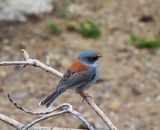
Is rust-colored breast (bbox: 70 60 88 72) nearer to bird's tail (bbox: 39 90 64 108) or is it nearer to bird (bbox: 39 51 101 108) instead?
bird (bbox: 39 51 101 108)

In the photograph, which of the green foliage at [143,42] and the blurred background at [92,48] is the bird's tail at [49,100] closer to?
the blurred background at [92,48]

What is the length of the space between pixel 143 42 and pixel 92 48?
70cm

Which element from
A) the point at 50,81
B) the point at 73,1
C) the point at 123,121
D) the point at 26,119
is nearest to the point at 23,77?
the point at 50,81

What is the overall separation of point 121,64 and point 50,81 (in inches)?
38.8

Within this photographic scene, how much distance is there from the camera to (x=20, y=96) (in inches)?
288

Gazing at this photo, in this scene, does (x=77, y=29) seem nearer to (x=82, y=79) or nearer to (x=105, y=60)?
(x=105, y=60)

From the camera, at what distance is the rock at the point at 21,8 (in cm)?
851

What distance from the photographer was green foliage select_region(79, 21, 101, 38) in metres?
8.27

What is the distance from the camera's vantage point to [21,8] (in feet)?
28.5

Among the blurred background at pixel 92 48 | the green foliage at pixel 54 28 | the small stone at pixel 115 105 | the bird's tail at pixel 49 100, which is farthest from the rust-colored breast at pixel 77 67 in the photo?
the green foliage at pixel 54 28

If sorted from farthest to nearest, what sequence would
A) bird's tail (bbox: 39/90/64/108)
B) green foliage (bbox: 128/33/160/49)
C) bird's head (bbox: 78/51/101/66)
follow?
green foliage (bbox: 128/33/160/49)
bird's head (bbox: 78/51/101/66)
bird's tail (bbox: 39/90/64/108)

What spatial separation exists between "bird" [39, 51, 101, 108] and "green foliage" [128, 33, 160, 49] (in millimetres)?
2960

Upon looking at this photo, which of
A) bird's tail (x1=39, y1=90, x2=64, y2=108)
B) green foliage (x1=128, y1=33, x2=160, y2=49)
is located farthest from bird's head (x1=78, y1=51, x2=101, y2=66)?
green foliage (x1=128, y1=33, x2=160, y2=49)

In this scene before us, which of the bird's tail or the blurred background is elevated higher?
the blurred background
